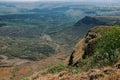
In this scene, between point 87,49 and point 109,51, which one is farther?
point 87,49

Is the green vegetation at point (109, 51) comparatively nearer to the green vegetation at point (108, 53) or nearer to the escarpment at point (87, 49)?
the green vegetation at point (108, 53)

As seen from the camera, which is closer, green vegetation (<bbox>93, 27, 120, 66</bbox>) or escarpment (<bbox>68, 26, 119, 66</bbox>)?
green vegetation (<bbox>93, 27, 120, 66</bbox>)

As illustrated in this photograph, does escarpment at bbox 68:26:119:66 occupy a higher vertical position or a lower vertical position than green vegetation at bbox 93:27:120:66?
lower

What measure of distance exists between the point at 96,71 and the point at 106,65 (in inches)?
81.7

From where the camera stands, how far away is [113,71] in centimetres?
1661

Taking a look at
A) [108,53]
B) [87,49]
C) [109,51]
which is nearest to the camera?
[108,53]

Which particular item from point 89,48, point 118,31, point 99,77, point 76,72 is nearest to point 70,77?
point 76,72

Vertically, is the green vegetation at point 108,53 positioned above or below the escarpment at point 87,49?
above

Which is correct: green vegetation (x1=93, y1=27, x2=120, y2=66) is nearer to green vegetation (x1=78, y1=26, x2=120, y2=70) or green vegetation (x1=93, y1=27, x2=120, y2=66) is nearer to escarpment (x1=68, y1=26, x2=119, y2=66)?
green vegetation (x1=78, y1=26, x2=120, y2=70)

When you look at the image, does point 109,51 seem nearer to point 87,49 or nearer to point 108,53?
point 108,53

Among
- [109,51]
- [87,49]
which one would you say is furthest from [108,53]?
[87,49]

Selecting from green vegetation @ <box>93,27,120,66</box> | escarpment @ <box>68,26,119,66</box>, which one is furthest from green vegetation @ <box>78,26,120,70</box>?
escarpment @ <box>68,26,119,66</box>

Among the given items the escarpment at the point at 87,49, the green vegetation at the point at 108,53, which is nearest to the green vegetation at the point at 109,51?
the green vegetation at the point at 108,53

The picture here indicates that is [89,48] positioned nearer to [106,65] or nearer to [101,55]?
[101,55]
